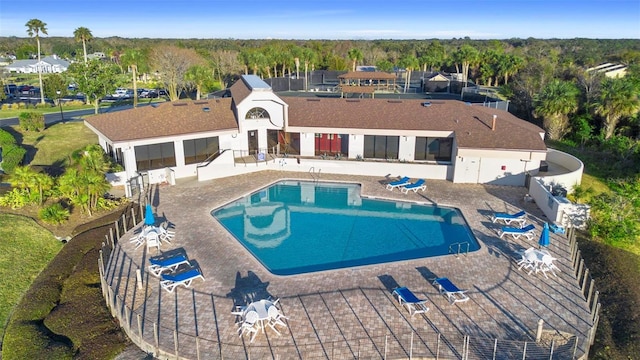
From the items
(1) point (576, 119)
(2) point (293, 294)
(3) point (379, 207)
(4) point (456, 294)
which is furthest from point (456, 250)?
(1) point (576, 119)

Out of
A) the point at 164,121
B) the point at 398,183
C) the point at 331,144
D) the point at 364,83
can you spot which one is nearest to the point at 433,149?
the point at 398,183

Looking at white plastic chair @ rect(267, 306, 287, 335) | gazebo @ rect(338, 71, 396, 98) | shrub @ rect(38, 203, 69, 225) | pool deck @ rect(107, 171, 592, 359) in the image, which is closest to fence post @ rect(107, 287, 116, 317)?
pool deck @ rect(107, 171, 592, 359)

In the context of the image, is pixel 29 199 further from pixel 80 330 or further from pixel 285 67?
pixel 285 67

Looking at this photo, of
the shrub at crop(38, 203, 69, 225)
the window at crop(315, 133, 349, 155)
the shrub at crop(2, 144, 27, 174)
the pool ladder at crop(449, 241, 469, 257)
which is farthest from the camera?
the window at crop(315, 133, 349, 155)

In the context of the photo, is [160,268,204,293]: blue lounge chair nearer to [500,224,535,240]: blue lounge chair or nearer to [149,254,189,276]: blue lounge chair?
[149,254,189,276]: blue lounge chair

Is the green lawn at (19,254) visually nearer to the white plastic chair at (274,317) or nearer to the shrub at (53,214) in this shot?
the shrub at (53,214)


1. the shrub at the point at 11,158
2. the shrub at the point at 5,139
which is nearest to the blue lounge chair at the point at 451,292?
the shrub at the point at 11,158
